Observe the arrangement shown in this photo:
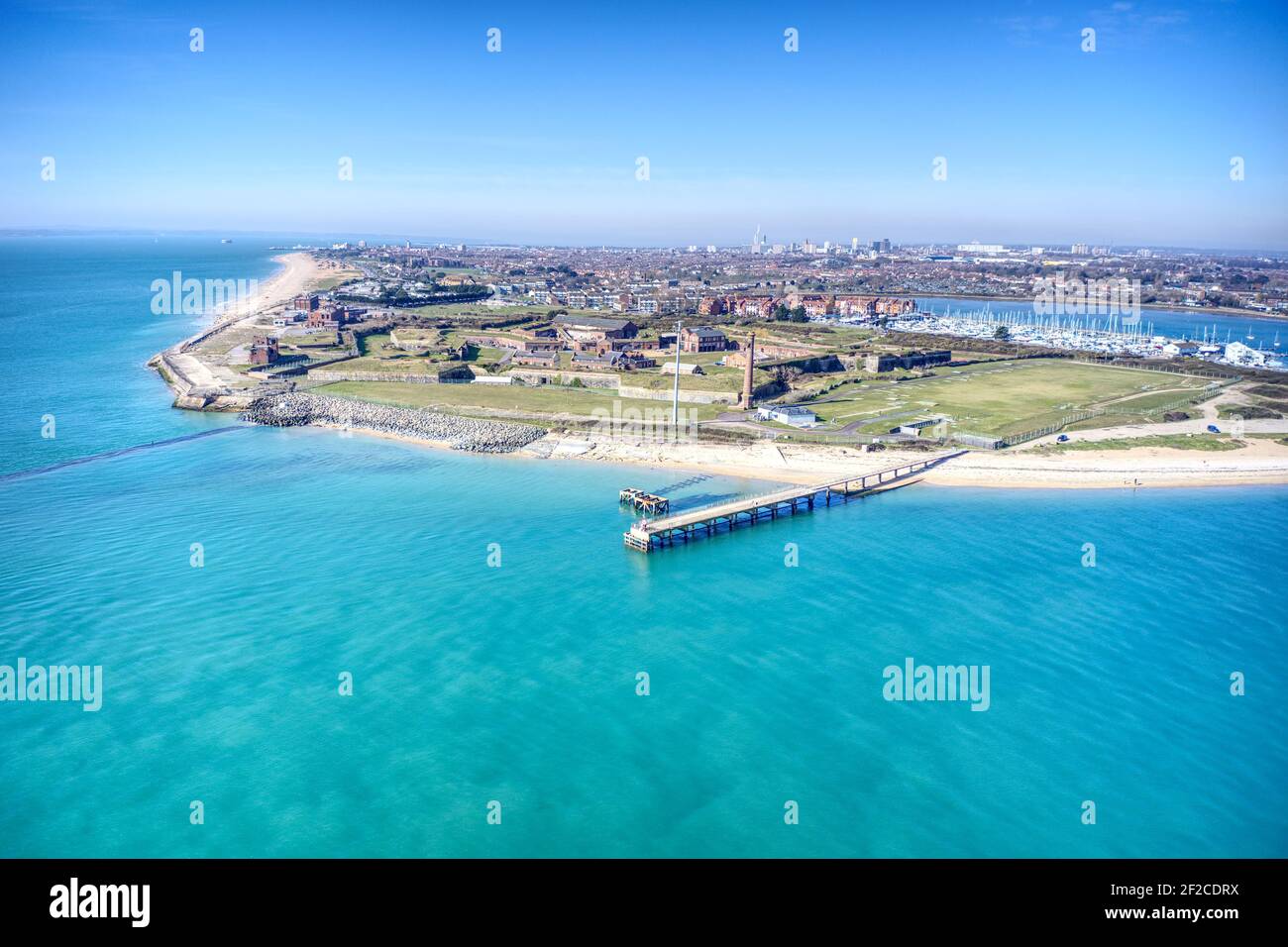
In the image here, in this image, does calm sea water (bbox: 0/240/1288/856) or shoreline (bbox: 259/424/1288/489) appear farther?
shoreline (bbox: 259/424/1288/489)

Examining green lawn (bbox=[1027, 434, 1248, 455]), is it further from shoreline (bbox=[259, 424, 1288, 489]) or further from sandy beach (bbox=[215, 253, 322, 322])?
sandy beach (bbox=[215, 253, 322, 322])

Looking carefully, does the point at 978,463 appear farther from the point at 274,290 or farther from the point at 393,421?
the point at 274,290

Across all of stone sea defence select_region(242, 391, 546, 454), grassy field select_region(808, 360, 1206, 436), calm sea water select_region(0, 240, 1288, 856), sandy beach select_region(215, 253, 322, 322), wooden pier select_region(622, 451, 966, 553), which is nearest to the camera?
calm sea water select_region(0, 240, 1288, 856)

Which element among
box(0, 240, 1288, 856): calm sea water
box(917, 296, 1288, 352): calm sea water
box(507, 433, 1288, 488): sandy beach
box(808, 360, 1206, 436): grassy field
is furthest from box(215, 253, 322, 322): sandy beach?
box(917, 296, 1288, 352): calm sea water

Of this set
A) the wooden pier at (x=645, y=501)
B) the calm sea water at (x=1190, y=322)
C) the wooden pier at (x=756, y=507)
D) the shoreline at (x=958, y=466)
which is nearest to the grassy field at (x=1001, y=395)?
the shoreline at (x=958, y=466)

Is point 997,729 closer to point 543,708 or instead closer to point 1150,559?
point 543,708

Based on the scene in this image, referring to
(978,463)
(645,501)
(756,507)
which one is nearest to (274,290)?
(645,501)
